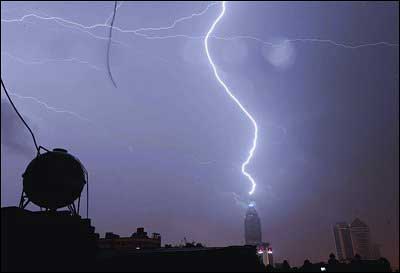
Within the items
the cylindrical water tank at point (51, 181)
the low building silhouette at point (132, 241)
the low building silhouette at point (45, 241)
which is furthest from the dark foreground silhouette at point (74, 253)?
the low building silhouette at point (132, 241)

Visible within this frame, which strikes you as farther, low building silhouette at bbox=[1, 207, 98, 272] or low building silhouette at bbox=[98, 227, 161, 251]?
low building silhouette at bbox=[98, 227, 161, 251]

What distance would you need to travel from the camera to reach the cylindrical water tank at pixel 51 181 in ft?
36.6

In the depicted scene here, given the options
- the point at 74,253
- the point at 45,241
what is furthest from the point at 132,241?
the point at 45,241

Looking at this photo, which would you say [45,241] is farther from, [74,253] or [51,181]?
[51,181]

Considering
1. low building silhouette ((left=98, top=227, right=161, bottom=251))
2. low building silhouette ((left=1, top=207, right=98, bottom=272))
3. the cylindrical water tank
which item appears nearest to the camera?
low building silhouette ((left=1, top=207, right=98, bottom=272))

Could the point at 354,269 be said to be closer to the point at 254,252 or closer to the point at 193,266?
the point at 254,252

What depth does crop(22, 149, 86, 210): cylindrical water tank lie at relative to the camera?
1115cm

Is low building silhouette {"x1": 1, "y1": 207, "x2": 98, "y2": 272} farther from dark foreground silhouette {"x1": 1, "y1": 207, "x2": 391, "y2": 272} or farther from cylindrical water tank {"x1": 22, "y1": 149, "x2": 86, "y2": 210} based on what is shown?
cylindrical water tank {"x1": 22, "y1": 149, "x2": 86, "y2": 210}

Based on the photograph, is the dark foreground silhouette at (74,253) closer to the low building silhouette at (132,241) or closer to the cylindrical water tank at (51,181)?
the cylindrical water tank at (51,181)

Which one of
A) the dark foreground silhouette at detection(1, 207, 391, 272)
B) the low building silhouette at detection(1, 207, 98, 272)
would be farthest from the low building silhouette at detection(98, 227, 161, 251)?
the low building silhouette at detection(1, 207, 98, 272)

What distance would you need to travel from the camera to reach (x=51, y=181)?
11141 mm

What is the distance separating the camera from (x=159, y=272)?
11.9m

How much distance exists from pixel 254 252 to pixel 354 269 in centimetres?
567

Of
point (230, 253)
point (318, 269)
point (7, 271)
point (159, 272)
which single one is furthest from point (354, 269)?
point (7, 271)
